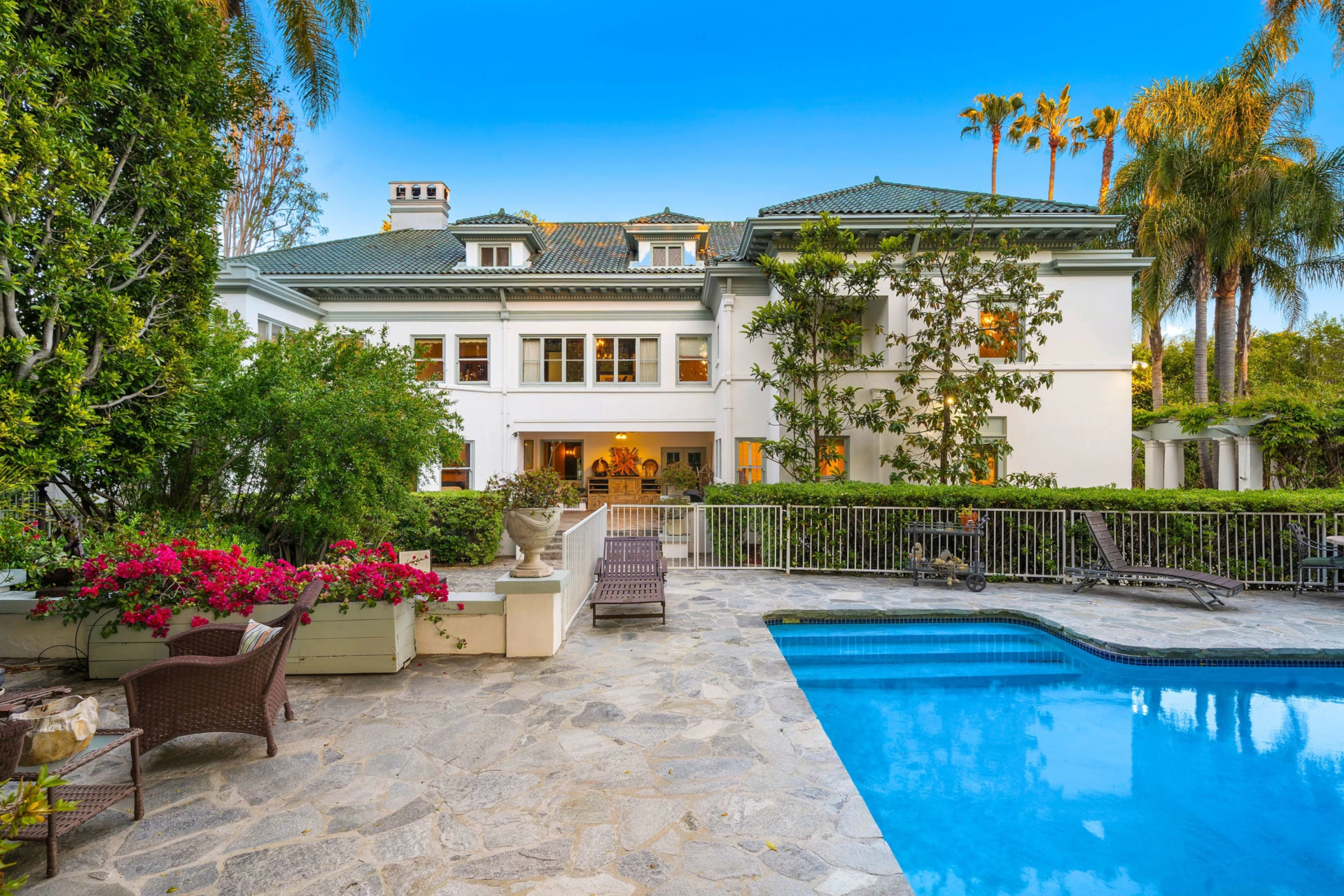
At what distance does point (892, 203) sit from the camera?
1521 cm

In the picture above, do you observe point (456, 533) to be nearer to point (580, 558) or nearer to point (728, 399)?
point (580, 558)

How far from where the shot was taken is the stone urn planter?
604 cm

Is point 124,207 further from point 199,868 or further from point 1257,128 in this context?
point 1257,128

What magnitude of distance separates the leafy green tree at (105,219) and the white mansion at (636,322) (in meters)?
9.22

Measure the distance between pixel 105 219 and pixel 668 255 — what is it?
582 inches

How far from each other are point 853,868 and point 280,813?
10.6 feet

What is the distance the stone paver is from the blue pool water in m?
0.75

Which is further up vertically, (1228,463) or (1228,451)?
(1228,451)

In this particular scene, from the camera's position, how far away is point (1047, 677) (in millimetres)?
6688

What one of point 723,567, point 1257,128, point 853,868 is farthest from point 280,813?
point 1257,128

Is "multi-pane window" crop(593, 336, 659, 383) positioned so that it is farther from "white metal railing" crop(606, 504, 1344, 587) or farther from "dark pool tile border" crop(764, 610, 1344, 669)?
"dark pool tile border" crop(764, 610, 1344, 669)

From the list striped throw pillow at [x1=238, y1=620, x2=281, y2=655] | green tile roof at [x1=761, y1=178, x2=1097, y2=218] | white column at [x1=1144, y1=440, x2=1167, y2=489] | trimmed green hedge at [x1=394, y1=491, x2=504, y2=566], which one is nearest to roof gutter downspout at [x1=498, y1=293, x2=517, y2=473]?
trimmed green hedge at [x1=394, y1=491, x2=504, y2=566]

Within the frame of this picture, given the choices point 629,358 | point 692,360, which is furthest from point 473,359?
point 692,360

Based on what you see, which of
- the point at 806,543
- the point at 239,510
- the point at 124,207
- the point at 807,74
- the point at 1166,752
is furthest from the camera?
the point at 807,74
